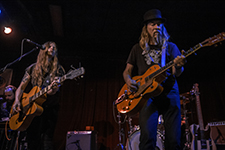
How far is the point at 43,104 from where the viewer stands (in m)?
3.36

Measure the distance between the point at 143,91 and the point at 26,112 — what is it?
2486 mm

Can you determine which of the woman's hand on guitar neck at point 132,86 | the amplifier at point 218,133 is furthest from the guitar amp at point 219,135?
the woman's hand on guitar neck at point 132,86

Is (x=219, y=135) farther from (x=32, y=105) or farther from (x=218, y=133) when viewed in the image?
(x=32, y=105)

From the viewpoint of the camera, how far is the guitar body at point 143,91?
1989 millimetres

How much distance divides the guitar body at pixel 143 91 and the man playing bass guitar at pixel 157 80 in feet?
0.11

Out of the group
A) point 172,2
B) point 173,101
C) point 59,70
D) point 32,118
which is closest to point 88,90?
point 59,70

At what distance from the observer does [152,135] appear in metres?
1.75

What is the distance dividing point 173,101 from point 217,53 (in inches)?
245

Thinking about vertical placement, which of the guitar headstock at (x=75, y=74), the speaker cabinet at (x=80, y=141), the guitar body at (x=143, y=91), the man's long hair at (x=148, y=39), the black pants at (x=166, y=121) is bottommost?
the speaker cabinet at (x=80, y=141)

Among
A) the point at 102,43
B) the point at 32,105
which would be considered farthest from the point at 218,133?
the point at 102,43

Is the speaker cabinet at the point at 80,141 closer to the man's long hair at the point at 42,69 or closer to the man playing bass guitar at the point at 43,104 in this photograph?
the man playing bass guitar at the point at 43,104

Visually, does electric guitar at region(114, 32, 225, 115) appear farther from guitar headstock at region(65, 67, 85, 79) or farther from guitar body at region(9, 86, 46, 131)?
guitar body at region(9, 86, 46, 131)

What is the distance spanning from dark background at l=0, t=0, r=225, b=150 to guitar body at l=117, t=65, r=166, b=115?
325 cm

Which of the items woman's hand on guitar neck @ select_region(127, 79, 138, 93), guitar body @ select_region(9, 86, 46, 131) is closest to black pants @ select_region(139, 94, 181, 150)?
woman's hand on guitar neck @ select_region(127, 79, 138, 93)
